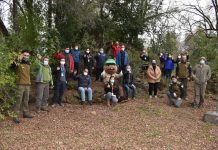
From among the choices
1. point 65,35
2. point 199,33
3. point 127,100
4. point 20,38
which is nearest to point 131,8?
point 199,33

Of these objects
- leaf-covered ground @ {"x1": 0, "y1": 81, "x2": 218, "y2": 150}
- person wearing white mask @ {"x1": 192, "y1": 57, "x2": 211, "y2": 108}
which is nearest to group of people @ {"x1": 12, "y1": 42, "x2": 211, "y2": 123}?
person wearing white mask @ {"x1": 192, "y1": 57, "x2": 211, "y2": 108}

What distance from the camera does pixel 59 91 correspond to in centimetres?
1304

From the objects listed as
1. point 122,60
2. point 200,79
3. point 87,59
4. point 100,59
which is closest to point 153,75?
point 122,60

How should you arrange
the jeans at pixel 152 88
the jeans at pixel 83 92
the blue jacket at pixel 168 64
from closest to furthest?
the jeans at pixel 83 92 < the jeans at pixel 152 88 < the blue jacket at pixel 168 64

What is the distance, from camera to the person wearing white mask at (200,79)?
14.1 m

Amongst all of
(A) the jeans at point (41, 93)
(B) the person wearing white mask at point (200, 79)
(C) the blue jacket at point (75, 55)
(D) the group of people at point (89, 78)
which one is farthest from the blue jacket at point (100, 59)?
(A) the jeans at point (41, 93)

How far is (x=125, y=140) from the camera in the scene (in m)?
9.33

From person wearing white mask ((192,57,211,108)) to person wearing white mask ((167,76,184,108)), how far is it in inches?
26.5

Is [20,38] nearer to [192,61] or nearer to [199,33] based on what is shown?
[192,61]

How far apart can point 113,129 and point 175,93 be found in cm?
473

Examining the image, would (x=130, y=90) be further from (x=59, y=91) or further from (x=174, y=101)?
(x=59, y=91)

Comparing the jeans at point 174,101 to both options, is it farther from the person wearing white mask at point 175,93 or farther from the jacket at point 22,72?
the jacket at point 22,72

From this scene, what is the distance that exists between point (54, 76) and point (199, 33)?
1179cm

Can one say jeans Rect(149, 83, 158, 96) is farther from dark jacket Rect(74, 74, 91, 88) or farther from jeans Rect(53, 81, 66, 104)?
jeans Rect(53, 81, 66, 104)
